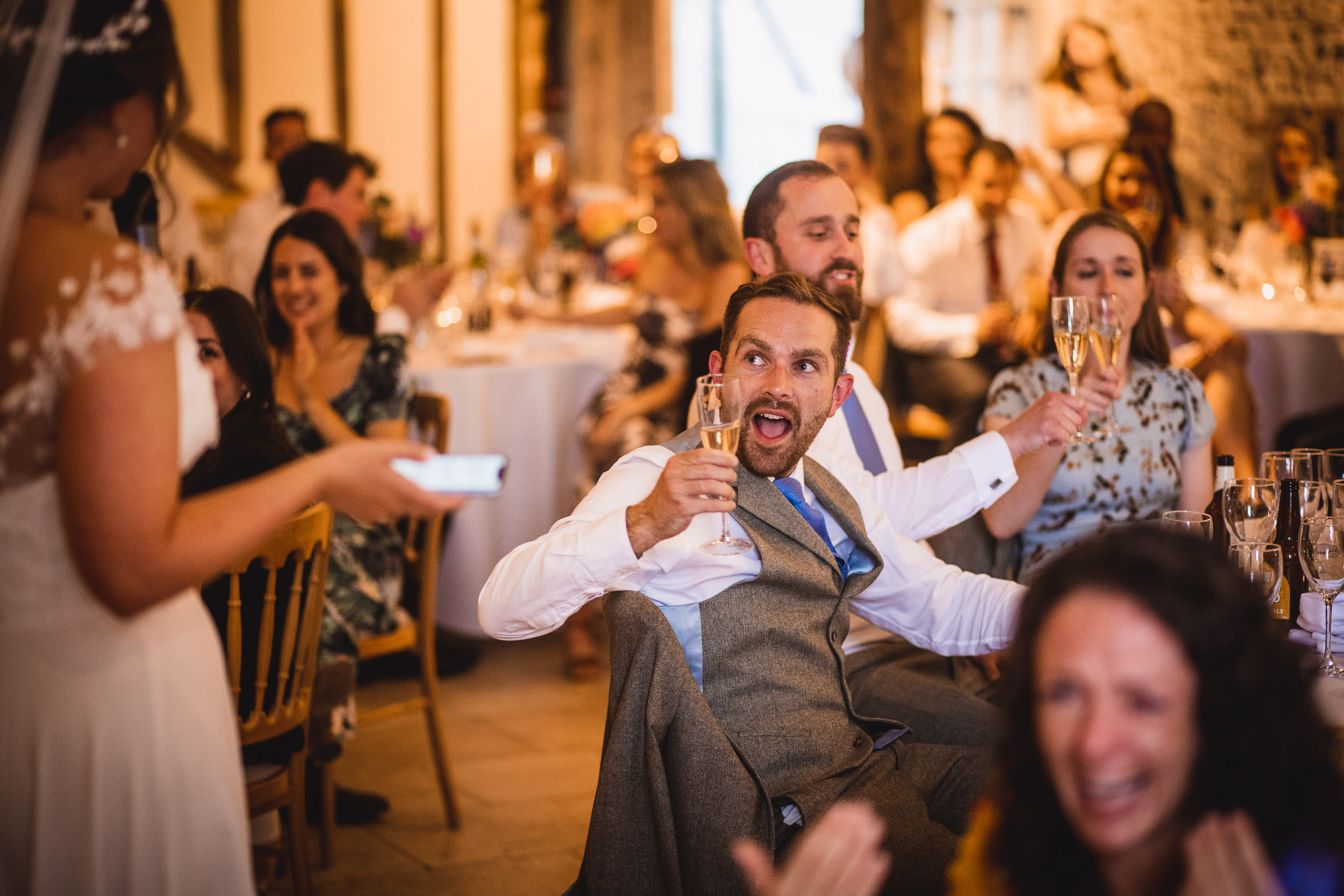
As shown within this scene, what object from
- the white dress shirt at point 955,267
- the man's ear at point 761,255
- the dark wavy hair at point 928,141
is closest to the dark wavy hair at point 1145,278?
the man's ear at point 761,255

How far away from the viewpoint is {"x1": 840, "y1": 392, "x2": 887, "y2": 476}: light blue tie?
A: 255 cm

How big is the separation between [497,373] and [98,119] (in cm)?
309

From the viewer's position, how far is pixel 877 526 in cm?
214

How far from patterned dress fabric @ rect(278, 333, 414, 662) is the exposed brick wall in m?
6.25

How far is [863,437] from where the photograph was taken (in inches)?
101

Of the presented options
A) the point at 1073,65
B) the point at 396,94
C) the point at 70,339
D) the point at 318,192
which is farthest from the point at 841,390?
the point at 396,94

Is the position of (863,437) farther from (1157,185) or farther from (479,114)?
(479,114)

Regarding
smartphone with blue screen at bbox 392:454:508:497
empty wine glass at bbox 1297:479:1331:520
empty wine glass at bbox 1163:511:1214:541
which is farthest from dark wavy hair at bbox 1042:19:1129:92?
smartphone with blue screen at bbox 392:454:508:497

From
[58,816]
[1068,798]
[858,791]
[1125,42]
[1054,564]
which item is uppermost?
[1125,42]

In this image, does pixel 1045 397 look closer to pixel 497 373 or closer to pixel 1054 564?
pixel 1054 564

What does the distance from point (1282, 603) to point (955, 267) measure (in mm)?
4017

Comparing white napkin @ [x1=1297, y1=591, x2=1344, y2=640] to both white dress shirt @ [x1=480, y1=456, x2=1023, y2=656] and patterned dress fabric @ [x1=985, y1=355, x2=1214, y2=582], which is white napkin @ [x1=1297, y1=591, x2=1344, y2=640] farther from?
patterned dress fabric @ [x1=985, y1=355, x2=1214, y2=582]

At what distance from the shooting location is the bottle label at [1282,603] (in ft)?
6.11

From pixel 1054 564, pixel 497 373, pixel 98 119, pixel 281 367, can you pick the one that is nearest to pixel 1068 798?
pixel 1054 564
